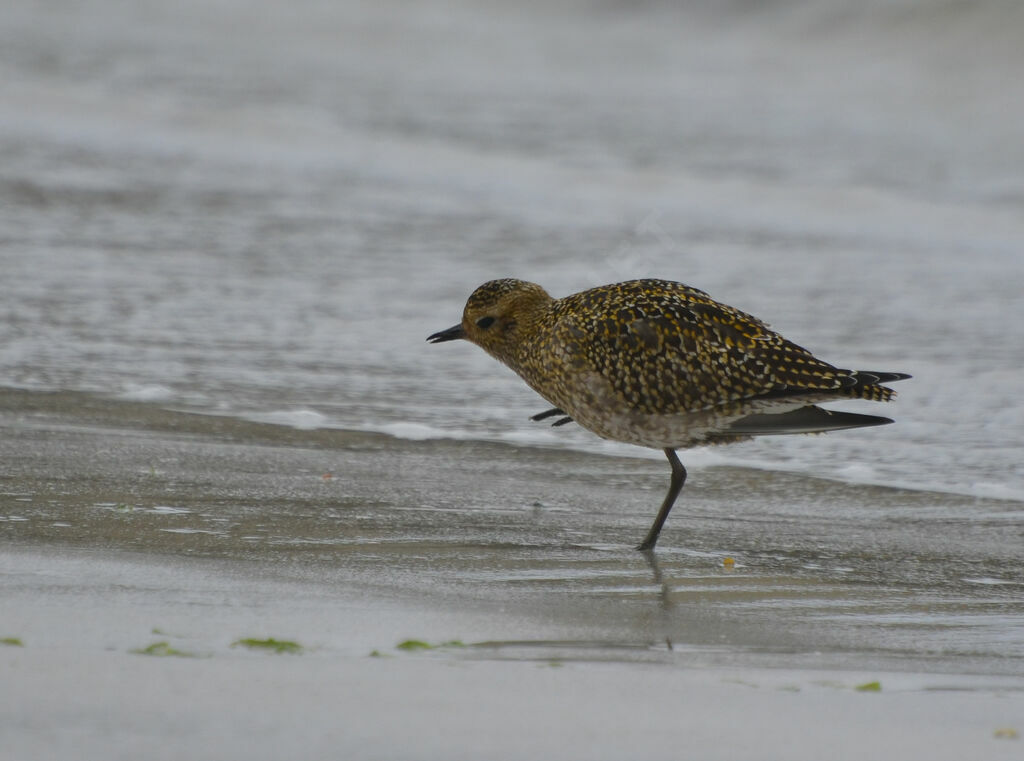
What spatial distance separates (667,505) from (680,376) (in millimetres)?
379

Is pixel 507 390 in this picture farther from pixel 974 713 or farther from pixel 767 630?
pixel 974 713

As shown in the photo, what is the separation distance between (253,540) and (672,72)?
48.3 feet

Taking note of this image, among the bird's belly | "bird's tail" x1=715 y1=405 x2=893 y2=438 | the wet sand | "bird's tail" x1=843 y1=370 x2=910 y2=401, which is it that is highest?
"bird's tail" x1=843 y1=370 x2=910 y2=401

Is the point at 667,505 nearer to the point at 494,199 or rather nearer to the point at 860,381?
the point at 860,381

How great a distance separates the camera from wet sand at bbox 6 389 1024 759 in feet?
8.96

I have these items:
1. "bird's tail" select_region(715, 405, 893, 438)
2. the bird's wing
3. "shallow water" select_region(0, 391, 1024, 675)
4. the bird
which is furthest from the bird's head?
"bird's tail" select_region(715, 405, 893, 438)

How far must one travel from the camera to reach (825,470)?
18.3ft

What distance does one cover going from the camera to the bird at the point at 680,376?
15.1 ft

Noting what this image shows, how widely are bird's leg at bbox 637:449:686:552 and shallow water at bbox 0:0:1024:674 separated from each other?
0.09 metres

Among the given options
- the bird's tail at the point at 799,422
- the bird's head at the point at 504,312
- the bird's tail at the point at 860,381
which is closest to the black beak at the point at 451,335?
the bird's head at the point at 504,312

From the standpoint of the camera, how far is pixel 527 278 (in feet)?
29.5

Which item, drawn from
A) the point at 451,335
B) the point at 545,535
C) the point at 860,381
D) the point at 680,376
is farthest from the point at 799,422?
the point at 451,335

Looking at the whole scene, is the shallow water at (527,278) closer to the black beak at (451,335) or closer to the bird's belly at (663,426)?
the bird's belly at (663,426)

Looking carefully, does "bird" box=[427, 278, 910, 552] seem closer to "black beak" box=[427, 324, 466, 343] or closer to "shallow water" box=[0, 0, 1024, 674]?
"shallow water" box=[0, 0, 1024, 674]
